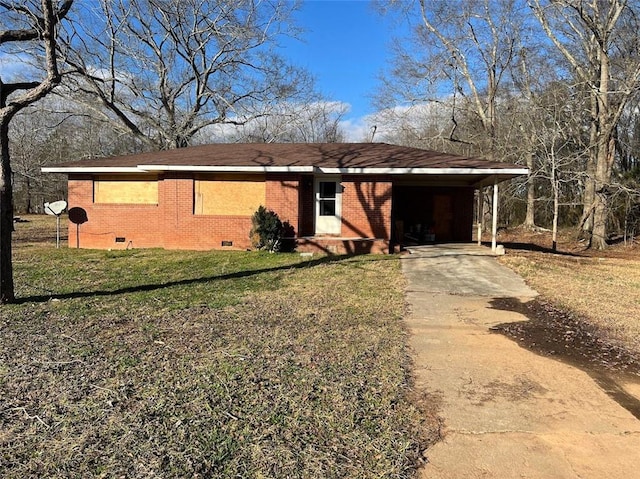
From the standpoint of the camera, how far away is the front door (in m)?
14.2

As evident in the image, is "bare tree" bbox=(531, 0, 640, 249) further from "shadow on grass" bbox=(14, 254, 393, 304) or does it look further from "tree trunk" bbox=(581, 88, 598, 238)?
"shadow on grass" bbox=(14, 254, 393, 304)

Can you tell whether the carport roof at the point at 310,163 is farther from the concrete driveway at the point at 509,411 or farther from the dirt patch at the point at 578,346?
the concrete driveway at the point at 509,411

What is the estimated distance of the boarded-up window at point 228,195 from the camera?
14.0 metres

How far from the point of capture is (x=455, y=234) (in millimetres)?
17375

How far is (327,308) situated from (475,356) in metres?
2.58

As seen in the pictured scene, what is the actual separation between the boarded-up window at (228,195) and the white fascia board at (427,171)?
2.19m

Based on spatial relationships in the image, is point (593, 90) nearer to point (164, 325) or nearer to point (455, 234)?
point (455, 234)

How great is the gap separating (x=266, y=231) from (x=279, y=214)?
2.95 feet

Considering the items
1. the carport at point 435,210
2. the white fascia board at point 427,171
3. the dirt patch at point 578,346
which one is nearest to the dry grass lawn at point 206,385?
the dirt patch at point 578,346

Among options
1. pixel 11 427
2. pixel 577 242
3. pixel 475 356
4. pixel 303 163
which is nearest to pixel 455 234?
pixel 303 163

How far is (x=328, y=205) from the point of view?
1429 centimetres

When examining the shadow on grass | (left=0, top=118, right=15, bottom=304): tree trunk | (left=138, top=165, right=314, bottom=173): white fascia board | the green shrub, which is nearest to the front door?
(left=138, top=165, right=314, bottom=173): white fascia board

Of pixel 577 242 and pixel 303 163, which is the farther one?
pixel 577 242

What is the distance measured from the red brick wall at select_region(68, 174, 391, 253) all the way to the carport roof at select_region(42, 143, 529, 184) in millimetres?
528
